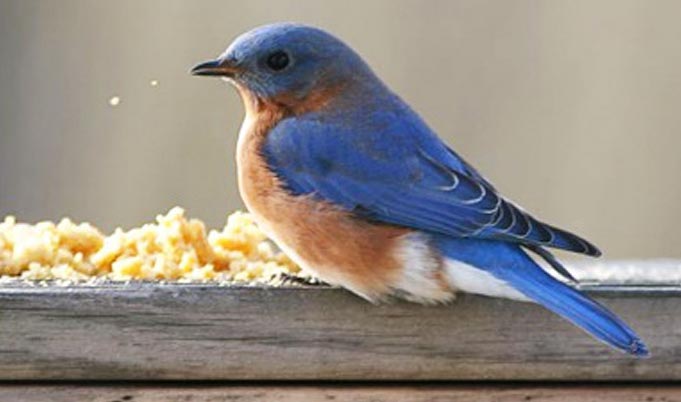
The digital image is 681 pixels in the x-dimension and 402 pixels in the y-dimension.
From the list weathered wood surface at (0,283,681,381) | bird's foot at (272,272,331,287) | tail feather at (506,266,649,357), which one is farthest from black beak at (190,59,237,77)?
tail feather at (506,266,649,357)

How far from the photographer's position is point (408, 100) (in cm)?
886

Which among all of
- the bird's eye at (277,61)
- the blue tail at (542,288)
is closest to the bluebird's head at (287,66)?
the bird's eye at (277,61)

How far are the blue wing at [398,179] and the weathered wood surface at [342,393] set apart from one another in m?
0.35

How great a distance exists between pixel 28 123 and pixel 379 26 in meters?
1.61

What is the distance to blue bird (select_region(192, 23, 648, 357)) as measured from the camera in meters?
4.77

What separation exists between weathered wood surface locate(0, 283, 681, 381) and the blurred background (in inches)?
156

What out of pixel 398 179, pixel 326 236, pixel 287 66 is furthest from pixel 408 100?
pixel 326 236

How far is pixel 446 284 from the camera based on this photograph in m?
4.81

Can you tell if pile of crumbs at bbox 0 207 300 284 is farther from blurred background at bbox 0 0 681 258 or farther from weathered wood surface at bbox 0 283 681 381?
blurred background at bbox 0 0 681 258

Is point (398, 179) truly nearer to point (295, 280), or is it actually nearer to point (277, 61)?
point (295, 280)

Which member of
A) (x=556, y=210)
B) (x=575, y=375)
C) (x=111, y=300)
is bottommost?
(x=575, y=375)

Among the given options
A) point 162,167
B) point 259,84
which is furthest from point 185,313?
point 162,167

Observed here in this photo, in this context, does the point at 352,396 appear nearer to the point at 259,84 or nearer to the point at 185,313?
the point at 185,313

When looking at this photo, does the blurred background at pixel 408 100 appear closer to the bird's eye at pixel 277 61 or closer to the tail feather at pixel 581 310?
the bird's eye at pixel 277 61
